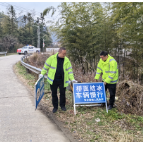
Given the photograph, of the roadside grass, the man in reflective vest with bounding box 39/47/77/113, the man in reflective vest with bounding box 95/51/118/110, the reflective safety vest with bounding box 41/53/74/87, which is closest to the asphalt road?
the roadside grass

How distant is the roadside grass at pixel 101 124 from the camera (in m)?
3.39

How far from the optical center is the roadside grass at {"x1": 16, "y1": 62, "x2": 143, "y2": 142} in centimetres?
339

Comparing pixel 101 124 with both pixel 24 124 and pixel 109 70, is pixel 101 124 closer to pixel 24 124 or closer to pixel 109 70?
pixel 109 70

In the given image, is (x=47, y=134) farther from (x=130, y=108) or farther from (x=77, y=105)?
(x=130, y=108)

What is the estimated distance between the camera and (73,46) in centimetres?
943

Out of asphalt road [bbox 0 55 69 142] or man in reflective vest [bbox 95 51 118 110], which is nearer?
asphalt road [bbox 0 55 69 142]

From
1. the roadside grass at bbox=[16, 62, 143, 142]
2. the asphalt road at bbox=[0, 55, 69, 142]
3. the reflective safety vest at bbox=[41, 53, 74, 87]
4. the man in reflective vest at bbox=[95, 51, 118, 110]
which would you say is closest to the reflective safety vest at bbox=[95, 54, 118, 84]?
the man in reflective vest at bbox=[95, 51, 118, 110]

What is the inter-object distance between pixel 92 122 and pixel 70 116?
2.16 feet

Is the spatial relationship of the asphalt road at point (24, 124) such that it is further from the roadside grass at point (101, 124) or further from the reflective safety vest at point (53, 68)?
the reflective safety vest at point (53, 68)

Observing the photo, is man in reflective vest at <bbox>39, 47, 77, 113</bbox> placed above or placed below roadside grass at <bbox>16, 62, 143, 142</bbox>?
above

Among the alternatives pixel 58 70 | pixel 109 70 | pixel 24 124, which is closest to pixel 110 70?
pixel 109 70

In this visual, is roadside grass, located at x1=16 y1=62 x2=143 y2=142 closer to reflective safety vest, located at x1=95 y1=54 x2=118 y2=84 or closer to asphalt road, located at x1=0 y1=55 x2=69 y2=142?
asphalt road, located at x1=0 y1=55 x2=69 y2=142

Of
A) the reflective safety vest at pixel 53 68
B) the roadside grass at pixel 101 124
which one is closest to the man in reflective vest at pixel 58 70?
the reflective safety vest at pixel 53 68

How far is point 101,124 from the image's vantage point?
A: 13.2ft
